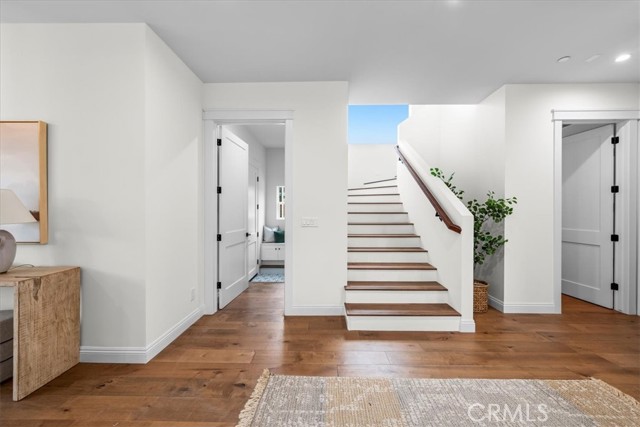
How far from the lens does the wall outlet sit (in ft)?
11.4

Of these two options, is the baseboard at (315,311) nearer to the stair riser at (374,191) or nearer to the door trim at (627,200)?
the door trim at (627,200)

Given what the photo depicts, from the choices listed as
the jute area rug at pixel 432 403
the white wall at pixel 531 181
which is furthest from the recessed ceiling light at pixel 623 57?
the jute area rug at pixel 432 403

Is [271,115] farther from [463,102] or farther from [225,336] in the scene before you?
[463,102]

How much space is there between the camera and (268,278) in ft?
18.1

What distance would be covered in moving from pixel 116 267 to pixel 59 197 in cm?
68

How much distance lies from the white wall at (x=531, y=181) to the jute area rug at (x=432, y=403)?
161cm

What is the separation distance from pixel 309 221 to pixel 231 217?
3.82 ft

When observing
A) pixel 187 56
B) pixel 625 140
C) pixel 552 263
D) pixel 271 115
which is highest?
pixel 187 56

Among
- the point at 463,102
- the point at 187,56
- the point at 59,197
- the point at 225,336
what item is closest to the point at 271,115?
the point at 187,56

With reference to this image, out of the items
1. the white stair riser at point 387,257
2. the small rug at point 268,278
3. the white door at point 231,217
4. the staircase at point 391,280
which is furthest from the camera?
the small rug at point 268,278

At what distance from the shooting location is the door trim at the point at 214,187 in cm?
349

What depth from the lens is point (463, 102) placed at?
4188 mm

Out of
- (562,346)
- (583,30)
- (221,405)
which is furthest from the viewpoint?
(562,346)

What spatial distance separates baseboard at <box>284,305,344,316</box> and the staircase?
164mm
